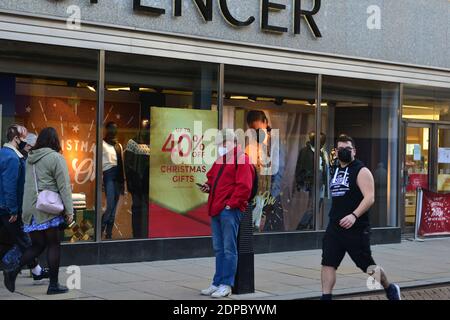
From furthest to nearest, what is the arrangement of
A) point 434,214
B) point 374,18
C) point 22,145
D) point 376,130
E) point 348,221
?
point 434,214 < point 376,130 < point 374,18 < point 22,145 < point 348,221

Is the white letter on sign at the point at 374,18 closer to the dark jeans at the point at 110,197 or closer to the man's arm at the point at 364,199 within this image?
the dark jeans at the point at 110,197

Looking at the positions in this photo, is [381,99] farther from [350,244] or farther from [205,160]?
[350,244]

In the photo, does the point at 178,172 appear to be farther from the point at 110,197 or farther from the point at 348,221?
the point at 348,221

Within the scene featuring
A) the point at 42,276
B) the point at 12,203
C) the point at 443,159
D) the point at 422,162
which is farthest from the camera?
the point at 443,159

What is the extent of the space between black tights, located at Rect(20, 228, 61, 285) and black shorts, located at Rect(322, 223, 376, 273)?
3044mm

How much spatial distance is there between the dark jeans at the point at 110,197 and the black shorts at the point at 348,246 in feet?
14.1

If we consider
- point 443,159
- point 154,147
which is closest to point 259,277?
point 154,147

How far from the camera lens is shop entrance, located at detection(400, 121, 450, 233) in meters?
15.3

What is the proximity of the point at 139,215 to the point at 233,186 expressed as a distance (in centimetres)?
336

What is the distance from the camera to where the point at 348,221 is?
7812 millimetres

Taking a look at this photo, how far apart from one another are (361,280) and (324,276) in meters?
2.42

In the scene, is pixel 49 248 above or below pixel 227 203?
below

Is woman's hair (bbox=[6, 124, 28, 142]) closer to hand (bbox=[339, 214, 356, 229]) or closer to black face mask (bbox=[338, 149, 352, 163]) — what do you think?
black face mask (bbox=[338, 149, 352, 163])

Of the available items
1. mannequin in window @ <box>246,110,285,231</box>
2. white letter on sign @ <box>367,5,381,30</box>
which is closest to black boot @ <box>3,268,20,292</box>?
mannequin in window @ <box>246,110,285,231</box>
